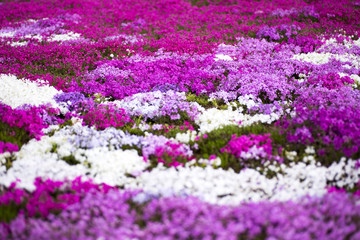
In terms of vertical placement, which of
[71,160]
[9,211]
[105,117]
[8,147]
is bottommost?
[71,160]

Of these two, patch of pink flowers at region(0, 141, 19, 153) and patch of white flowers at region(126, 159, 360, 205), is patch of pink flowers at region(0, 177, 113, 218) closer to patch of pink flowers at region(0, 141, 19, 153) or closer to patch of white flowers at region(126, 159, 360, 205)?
patch of white flowers at region(126, 159, 360, 205)

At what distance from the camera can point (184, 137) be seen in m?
6.62

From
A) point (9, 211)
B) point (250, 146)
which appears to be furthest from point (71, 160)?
point (250, 146)

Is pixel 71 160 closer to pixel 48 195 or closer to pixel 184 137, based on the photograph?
pixel 48 195

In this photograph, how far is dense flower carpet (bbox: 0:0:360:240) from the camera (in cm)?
379

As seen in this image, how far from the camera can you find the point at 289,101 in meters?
8.41

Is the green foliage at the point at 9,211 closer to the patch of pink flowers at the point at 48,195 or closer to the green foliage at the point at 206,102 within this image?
Answer: the patch of pink flowers at the point at 48,195

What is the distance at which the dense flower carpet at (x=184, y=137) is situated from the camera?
3.79 metres

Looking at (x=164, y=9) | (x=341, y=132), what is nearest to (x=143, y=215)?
(x=341, y=132)

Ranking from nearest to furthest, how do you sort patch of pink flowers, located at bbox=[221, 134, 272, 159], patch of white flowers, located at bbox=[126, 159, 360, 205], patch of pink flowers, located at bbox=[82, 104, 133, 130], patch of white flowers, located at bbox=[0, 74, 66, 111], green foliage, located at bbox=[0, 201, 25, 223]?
green foliage, located at bbox=[0, 201, 25, 223]
patch of white flowers, located at bbox=[126, 159, 360, 205]
patch of pink flowers, located at bbox=[221, 134, 272, 159]
patch of pink flowers, located at bbox=[82, 104, 133, 130]
patch of white flowers, located at bbox=[0, 74, 66, 111]

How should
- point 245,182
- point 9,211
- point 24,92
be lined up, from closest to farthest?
point 9,211, point 245,182, point 24,92

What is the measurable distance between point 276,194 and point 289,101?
4.36m

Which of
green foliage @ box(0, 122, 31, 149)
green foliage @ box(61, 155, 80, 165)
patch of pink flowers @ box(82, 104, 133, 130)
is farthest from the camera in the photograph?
patch of pink flowers @ box(82, 104, 133, 130)

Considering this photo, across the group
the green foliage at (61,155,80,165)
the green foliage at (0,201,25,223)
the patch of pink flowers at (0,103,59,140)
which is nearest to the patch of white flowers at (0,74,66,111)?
the patch of pink flowers at (0,103,59,140)
